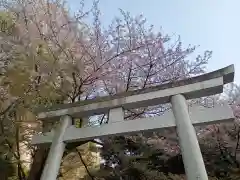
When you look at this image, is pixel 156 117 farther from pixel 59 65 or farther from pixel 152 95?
pixel 59 65

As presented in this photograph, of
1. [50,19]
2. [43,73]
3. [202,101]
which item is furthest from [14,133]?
[202,101]

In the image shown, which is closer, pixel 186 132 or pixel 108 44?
pixel 186 132

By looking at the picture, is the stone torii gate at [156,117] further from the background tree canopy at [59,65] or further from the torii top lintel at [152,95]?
the background tree canopy at [59,65]

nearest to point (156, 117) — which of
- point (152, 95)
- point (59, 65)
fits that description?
point (152, 95)

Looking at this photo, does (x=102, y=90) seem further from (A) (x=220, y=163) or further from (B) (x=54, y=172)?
(A) (x=220, y=163)

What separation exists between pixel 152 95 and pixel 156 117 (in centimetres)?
35

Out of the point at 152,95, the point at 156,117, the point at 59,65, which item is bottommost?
the point at 156,117

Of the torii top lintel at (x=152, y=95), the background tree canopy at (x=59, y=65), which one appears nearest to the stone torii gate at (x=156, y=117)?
the torii top lintel at (x=152, y=95)

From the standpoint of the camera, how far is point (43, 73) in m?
4.54

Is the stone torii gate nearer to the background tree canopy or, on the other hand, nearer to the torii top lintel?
the torii top lintel

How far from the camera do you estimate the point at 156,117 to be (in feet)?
11.1

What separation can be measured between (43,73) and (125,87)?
1721 mm

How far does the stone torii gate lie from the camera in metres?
3.01

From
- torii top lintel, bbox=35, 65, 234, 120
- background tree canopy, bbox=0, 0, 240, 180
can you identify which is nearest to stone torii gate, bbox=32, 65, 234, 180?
torii top lintel, bbox=35, 65, 234, 120
